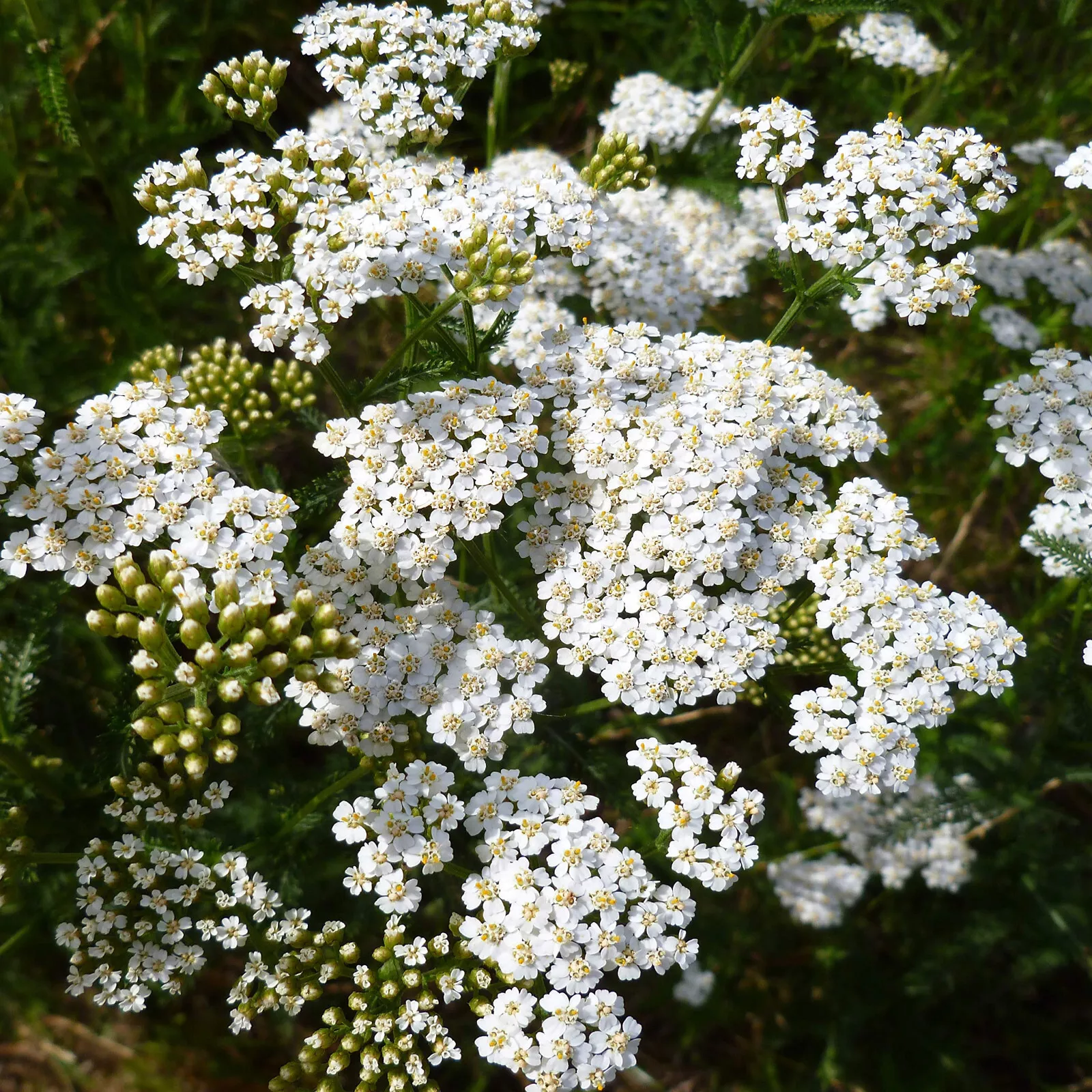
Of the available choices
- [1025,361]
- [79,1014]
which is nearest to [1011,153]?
[1025,361]

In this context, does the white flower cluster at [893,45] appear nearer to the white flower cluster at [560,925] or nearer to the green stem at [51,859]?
the white flower cluster at [560,925]

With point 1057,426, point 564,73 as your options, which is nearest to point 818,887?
point 1057,426

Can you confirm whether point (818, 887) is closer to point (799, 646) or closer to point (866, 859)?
point (866, 859)

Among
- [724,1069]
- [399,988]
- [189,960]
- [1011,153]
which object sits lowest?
[724,1069]

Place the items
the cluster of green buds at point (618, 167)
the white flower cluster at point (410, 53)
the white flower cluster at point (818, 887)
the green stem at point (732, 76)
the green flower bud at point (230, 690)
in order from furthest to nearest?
1. the white flower cluster at point (818, 887)
2. the green stem at point (732, 76)
3. the cluster of green buds at point (618, 167)
4. the white flower cluster at point (410, 53)
5. the green flower bud at point (230, 690)

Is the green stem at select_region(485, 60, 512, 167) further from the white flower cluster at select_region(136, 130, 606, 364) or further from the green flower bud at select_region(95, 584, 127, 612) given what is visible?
the green flower bud at select_region(95, 584, 127, 612)

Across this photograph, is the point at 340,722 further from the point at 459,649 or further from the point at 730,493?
the point at 730,493

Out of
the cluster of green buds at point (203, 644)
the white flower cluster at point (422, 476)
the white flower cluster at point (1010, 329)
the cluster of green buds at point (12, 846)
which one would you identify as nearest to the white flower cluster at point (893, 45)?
the white flower cluster at point (1010, 329)
